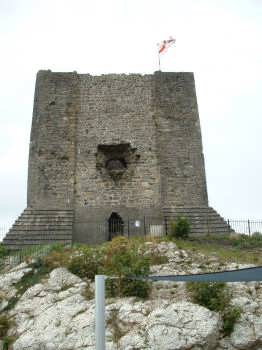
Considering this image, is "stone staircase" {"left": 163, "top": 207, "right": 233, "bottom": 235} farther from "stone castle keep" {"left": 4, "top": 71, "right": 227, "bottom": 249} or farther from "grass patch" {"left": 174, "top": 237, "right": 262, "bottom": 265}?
"grass patch" {"left": 174, "top": 237, "right": 262, "bottom": 265}

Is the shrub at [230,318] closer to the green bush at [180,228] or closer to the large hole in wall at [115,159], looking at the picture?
the green bush at [180,228]

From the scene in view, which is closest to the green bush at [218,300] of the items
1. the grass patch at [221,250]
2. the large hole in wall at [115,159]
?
the grass patch at [221,250]

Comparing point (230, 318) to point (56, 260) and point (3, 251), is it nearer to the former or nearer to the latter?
point (56, 260)

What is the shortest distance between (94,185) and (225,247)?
569 cm

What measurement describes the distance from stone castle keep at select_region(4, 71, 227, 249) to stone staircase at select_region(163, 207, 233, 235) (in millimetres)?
39

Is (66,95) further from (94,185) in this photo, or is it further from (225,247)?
(225,247)

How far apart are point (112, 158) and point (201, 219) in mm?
4562

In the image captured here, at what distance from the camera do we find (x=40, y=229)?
16141 millimetres

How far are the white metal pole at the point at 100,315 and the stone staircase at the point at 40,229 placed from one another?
1112cm

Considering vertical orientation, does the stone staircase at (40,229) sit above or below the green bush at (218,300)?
above

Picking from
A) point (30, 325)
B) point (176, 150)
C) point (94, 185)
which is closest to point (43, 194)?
point (94, 185)

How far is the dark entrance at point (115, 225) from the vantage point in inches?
686

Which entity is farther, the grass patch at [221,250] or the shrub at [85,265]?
the grass patch at [221,250]

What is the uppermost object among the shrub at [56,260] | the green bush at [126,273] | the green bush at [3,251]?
the green bush at [3,251]
